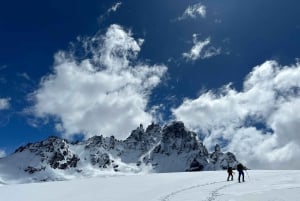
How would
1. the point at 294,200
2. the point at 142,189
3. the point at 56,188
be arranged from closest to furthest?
the point at 294,200 → the point at 142,189 → the point at 56,188

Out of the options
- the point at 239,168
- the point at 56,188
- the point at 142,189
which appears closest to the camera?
the point at 142,189

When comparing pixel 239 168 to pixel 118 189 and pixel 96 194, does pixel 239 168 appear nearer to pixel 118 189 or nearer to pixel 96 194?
pixel 118 189

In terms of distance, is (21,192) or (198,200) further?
(21,192)

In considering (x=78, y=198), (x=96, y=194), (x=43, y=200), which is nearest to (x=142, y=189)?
(x=96, y=194)

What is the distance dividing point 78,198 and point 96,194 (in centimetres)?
256

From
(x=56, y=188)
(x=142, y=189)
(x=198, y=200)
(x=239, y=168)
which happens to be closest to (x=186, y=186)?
(x=142, y=189)

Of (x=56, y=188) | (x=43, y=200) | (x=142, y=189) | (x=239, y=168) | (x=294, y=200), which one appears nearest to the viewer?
(x=294, y=200)

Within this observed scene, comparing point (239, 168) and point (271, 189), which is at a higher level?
point (239, 168)

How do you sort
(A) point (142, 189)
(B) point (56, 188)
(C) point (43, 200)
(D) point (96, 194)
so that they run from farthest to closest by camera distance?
A: (B) point (56, 188)
(A) point (142, 189)
(D) point (96, 194)
(C) point (43, 200)

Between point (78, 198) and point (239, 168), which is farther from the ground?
point (239, 168)

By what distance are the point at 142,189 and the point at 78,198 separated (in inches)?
300

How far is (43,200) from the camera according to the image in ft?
107

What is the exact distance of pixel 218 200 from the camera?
28719mm

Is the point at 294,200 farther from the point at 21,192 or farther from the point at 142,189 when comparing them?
the point at 21,192
